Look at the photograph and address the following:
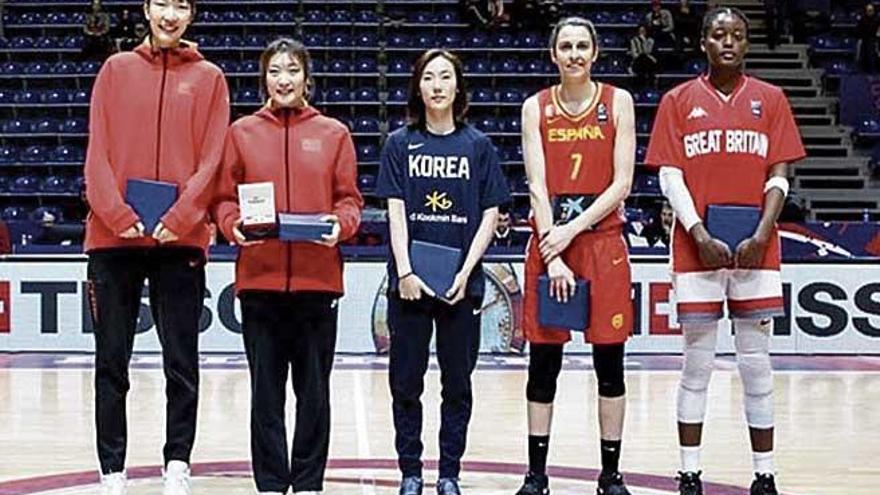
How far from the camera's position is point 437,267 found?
515cm

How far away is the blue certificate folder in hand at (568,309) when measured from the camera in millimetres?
A: 5148

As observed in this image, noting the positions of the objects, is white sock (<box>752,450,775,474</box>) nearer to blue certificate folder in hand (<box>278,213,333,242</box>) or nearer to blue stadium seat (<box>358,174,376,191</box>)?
blue certificate folder in hand (<box>278,213,333,242</box>)

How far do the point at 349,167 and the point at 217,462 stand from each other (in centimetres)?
188

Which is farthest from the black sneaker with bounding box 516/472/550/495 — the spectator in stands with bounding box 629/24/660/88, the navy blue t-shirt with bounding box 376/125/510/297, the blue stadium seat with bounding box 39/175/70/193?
the spectator in stands with bounding box 629/24/660/88

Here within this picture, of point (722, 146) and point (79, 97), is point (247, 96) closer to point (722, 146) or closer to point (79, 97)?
point (79, 97)

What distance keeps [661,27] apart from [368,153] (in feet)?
14.0

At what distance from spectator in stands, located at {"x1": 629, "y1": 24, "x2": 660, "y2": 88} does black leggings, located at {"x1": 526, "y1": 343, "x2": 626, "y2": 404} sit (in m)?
12.2

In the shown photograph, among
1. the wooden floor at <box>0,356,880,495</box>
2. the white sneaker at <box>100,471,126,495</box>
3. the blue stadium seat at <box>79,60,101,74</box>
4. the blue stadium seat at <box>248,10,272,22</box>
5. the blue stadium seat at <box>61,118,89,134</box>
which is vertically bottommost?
the wooden floor at <box>0,356,880,495</box>

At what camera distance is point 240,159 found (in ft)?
16.7

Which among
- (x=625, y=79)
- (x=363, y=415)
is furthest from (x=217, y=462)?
(x=625, y=79)

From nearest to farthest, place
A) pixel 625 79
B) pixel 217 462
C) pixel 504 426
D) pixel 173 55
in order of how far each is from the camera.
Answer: pixel 173 55 < pixel 217 462 < pixel 504 426 < pixel 625 79

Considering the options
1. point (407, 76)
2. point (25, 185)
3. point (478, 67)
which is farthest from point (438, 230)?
point (478, 67)

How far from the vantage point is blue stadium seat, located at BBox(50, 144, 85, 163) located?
16.5 metres

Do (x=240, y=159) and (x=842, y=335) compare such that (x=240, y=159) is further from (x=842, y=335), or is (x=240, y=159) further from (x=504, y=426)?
(x=842, y=335)
